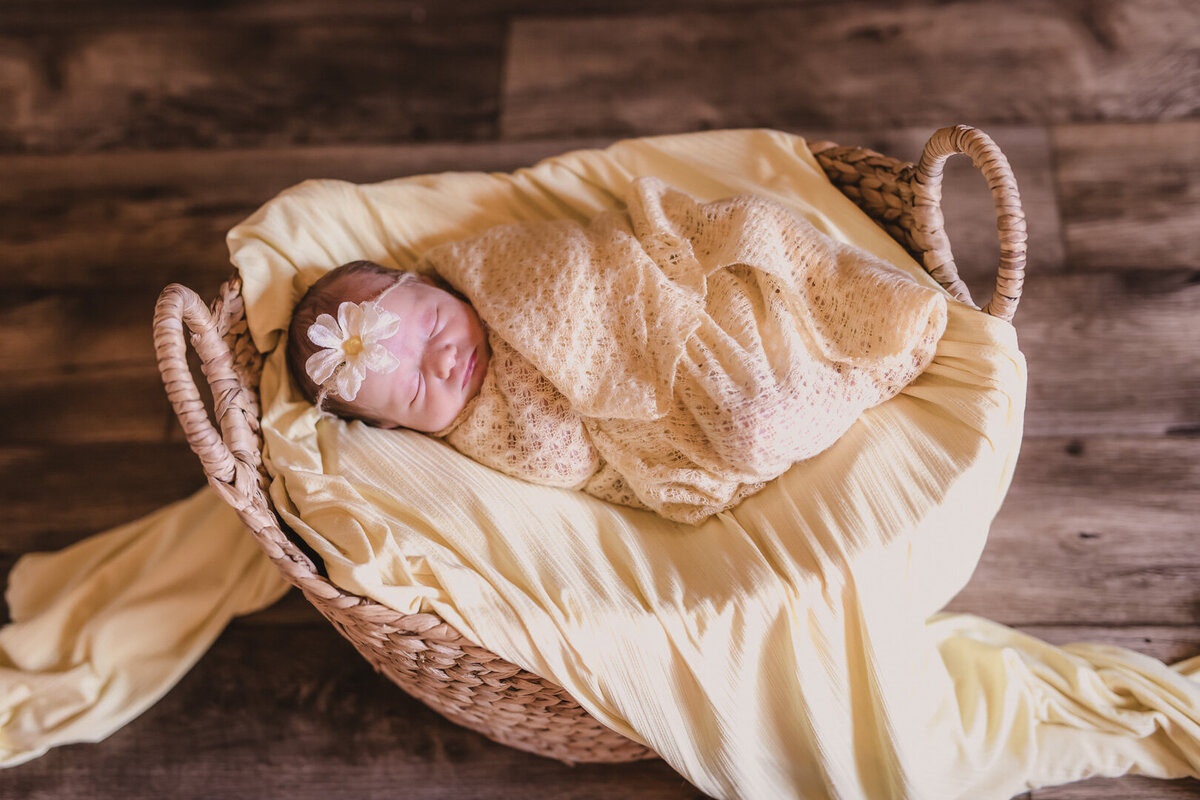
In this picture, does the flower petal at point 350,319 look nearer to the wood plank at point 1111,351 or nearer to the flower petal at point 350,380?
the flower petal at point 350,380

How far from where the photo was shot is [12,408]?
149 cm

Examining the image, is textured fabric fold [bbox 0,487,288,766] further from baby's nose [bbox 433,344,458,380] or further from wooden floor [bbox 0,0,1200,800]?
baby's nose [bbox 433,344,458,380]

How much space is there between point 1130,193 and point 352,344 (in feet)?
4.53

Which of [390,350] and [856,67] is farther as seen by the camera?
[856,67]

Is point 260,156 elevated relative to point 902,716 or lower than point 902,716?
elevated

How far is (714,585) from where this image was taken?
0.97 metres

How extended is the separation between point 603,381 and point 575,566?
0.23 meters

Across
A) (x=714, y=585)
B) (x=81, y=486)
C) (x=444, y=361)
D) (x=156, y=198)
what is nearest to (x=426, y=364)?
(x=444, y=361)

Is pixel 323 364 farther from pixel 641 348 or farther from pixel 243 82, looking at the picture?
pixel 243 82

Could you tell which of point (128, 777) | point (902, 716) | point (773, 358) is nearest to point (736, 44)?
point (773, 358)

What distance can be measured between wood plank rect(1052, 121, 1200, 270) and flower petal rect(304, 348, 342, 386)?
1.24 metres

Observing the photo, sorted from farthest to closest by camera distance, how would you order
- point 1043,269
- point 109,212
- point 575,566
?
point 109,212 < point 1043,269 < point 575,566

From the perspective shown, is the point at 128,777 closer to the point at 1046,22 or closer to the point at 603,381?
the point at 603,381

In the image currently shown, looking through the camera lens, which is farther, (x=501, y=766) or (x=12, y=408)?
(x=12, y=408)
